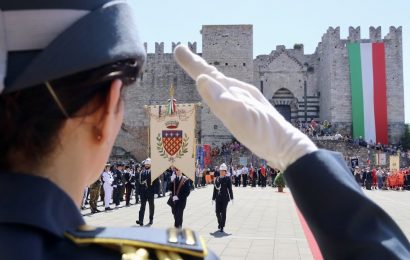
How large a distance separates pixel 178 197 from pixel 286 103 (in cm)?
3899

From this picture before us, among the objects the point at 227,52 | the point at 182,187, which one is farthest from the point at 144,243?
the point at 227,52

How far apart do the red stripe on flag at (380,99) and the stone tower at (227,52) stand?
11.0 m

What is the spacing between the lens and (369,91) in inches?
1752

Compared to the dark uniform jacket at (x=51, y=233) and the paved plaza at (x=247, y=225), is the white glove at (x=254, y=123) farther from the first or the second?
the paved plaza at (x=247, y=225)

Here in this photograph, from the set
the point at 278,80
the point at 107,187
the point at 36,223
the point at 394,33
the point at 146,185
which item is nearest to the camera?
the point at 36,223

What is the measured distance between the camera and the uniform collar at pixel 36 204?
0.85 metres

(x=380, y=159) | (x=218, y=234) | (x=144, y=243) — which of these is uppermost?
(x=380, y=159)

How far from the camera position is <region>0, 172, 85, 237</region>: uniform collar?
2.80 ft

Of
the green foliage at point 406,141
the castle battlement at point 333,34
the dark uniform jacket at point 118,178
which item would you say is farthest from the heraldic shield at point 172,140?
the castle battlement at point 333,34

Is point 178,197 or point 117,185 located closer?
point 178,197

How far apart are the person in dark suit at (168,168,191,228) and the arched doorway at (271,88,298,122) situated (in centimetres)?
3796

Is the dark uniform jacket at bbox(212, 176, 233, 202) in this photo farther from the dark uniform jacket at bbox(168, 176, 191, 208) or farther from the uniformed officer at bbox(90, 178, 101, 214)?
the uniformed officer at bbox(90, 178, 101, 214)

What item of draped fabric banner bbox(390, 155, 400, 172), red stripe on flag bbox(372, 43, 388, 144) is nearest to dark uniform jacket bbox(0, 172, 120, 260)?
draped fabric banner bbox(390, 155, 400, 172)

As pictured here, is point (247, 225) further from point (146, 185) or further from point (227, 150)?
point (227, 150)
